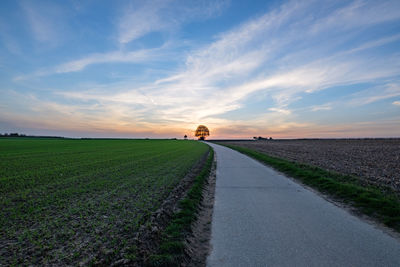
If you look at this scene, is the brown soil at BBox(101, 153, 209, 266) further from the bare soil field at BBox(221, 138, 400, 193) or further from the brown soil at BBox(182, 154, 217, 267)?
the bare soil field at BBox(221, 138, 400, 193)

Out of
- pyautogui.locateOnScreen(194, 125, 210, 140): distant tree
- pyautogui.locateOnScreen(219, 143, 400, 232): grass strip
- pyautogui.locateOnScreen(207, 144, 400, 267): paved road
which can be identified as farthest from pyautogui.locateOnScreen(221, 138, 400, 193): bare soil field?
pyautogui.locateOnScreen(194, 125, 210, 140): distant tree

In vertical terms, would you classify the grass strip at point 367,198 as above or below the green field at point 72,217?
above

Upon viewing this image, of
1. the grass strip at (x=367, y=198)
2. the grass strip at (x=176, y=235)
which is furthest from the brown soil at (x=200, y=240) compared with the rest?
the grass strip at (x=367, y=198)

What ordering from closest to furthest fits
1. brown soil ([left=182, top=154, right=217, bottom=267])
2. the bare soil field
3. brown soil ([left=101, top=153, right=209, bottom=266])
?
brown soil ([left=101, top=153, right=209, bottom=266]) → brown soil ([left=182, top=154, right=217, bottom=267]) → the bare soil field

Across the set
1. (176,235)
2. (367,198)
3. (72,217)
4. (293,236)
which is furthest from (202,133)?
(293,236)

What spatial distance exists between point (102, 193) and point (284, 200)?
279 inches

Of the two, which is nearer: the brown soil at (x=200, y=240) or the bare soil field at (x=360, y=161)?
the brown soil at (x=200, y=240)

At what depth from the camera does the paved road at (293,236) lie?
3.63m

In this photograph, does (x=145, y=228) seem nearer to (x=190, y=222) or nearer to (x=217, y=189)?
(x=190, y=222)

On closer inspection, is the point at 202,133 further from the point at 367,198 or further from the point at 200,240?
the point at 200,240

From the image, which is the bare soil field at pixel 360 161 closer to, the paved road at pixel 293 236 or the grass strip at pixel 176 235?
the paved road at pixel 293 236

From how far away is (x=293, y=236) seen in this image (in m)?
4.48

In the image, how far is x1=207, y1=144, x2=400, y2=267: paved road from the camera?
363 centimetres

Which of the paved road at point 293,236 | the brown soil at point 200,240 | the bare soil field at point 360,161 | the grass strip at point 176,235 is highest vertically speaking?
the bare soil field at point 360,161
